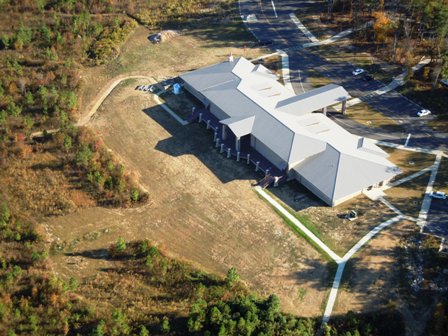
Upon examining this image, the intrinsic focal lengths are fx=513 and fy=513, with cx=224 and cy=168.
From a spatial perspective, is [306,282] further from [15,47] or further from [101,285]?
[15,47]

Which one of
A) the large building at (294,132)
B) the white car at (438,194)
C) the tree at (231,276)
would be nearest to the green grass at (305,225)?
the large building at (294,132)

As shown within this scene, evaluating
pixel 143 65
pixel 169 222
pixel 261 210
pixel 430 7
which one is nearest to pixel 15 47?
pixel 143 65

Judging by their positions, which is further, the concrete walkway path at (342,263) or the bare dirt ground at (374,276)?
the bare dirt ground at (374,276)

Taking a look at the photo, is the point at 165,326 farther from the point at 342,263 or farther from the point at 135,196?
the point at 342,263

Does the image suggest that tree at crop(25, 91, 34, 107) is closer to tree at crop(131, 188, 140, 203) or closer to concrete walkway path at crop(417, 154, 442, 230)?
tree at crop(131, 188, 140, 203)

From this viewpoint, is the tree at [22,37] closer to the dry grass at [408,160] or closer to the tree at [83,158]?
the tree at [83,158]

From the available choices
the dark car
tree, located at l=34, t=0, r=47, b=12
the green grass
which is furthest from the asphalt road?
tree, located at l=34, t=0, r=47, b=12
